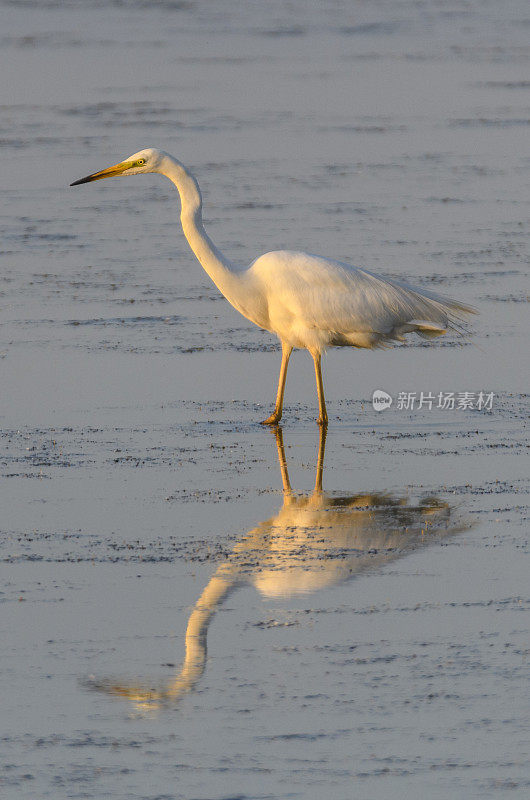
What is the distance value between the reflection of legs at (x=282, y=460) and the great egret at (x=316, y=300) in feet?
0.96

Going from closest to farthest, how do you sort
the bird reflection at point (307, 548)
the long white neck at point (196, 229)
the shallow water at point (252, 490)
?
the shallow water at point (252, 490) < the bird reflection at point (307, 548) < the long white neck at point (196, 229)

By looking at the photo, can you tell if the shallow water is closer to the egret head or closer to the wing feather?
the wing feather

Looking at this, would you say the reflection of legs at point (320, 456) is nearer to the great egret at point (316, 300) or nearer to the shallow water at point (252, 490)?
the shallow water at point (252, 490)

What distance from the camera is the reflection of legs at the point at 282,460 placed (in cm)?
975

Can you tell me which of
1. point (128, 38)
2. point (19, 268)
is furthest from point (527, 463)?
point (128, 38)

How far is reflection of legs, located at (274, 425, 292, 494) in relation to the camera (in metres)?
9.75

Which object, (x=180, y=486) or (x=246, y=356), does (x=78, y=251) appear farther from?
(x=180, y=486)

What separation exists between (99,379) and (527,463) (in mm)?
3786

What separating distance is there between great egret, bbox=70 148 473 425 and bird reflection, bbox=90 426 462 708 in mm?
2177

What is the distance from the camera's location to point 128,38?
36.5 metres

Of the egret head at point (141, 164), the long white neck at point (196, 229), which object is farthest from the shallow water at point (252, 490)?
the egret head at point (141, 164)

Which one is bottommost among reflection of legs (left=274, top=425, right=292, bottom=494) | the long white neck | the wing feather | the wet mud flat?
the wet mud flat

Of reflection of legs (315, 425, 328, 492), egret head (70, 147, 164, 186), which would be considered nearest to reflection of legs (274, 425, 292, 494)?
reflection of legs (315, 425, 328, 492)

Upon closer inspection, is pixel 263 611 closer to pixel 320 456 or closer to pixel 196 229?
pixel 320 456
